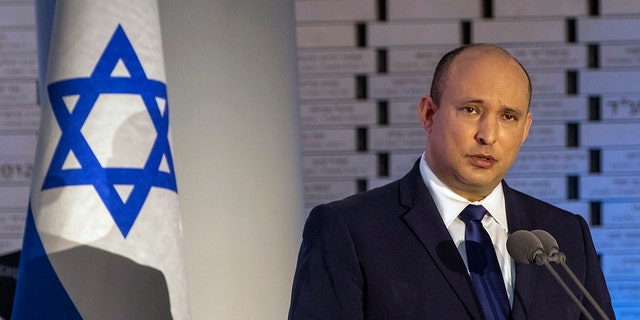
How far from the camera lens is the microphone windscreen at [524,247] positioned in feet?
5.49

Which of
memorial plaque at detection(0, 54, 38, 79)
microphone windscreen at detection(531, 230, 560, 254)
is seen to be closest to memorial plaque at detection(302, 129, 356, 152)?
memorial plaque at detection(0, 54, 38, 79)

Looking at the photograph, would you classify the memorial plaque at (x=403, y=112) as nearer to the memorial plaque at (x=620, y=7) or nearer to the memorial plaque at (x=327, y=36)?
the memorial plaque at (x=327, y=36)

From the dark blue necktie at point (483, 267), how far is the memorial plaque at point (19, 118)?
10.9ft

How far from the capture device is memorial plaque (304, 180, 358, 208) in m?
4.91

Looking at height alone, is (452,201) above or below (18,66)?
below

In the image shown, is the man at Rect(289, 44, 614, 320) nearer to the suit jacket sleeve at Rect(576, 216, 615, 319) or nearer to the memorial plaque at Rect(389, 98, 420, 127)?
the suit jacket sleeve at Rect(576, 216, 615, 319)

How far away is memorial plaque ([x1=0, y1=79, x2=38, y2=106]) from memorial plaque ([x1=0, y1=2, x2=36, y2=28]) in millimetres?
283

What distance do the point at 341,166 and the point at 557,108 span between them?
113 cm

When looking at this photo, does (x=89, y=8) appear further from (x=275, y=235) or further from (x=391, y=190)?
(x=391, y=190)

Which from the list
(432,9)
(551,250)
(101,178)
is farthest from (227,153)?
(432,9)

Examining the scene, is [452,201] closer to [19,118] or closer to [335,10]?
[335,10]

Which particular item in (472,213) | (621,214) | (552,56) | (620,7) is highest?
(620,7)

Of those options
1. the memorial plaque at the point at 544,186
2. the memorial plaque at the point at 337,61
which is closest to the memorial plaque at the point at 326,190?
the memorial plaque at the point at 337,61

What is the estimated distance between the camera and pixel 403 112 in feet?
16.0
